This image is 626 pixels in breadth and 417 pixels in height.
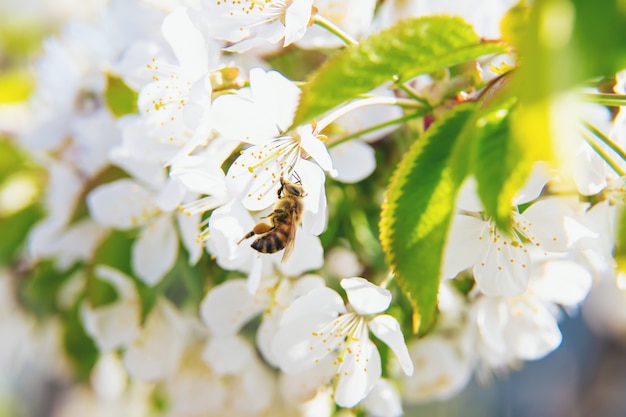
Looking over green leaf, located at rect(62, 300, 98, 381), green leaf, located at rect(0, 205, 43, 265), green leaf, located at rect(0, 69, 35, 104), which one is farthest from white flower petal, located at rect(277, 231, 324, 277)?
green leaf, located at rect(0, 69, 35, 104)

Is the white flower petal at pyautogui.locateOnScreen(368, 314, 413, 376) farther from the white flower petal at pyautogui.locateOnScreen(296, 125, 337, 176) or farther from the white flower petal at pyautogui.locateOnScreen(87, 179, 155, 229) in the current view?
the white flower petal at pyautogui.locateOnScreen(87, 179, 155, 229)

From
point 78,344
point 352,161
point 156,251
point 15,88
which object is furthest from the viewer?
point 15,88

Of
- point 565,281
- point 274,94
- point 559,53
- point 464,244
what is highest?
point 559,53

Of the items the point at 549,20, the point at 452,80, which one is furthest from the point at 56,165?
the point at 549,20

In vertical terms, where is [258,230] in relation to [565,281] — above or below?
above

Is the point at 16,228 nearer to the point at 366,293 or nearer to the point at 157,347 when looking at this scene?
the point at 157,347

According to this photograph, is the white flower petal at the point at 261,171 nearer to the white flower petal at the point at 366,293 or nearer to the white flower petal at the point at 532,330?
the white flower petal at the point at 366,293

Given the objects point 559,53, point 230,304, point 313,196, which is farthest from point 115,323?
point 559,53

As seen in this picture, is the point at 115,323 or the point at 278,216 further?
the point at 115,323

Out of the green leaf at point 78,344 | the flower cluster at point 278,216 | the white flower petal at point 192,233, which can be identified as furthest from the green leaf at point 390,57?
the green leaf at point 78,344
